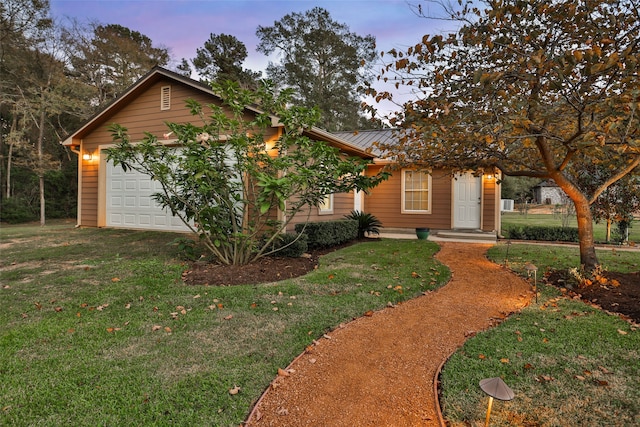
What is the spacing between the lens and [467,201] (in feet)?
36.1

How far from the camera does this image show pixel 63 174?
1827cm

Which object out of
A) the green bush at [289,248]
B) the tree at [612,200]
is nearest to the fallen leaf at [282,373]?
the green bush at [289,248]

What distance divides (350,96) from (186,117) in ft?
49.5

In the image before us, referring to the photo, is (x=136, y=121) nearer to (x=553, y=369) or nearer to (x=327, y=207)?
(x=327, y=207)

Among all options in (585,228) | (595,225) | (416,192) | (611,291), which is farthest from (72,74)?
(595,225)

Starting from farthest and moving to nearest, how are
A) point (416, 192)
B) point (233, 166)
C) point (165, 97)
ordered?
point (416, 192) → point (165, 97) → point (233, 166)

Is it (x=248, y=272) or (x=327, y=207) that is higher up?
(x=327, y=207)

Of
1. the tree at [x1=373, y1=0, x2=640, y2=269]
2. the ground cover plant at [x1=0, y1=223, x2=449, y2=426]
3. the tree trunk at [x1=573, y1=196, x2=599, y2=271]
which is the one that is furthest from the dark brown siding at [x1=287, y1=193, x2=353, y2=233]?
the tree trunk at [x1=573, y1=196, x2=599, y2=271]

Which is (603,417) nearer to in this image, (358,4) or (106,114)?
(358,4)

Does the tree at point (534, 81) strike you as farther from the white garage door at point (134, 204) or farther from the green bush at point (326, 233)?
the white garage door at point (134, 204)

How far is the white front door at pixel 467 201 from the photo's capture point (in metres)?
10.9

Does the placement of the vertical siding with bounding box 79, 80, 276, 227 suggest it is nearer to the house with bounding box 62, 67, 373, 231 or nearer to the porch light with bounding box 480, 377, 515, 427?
the house with bounding box 62, 67, 373, 231

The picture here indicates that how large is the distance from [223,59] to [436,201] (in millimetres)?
16772

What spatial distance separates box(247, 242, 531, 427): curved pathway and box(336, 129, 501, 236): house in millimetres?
6648
